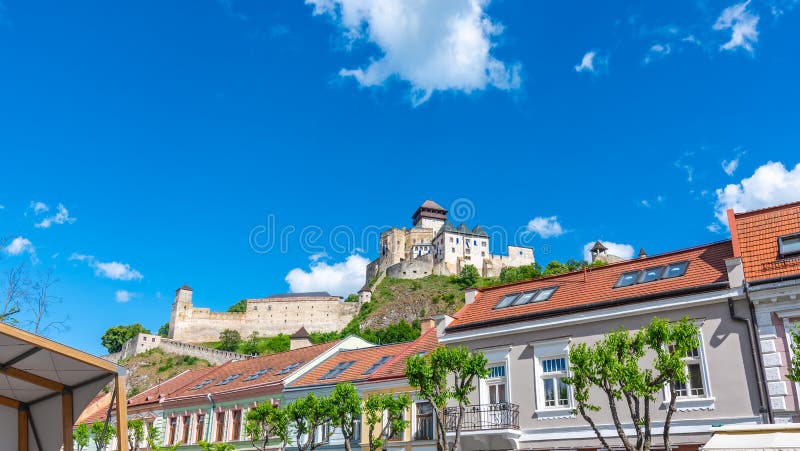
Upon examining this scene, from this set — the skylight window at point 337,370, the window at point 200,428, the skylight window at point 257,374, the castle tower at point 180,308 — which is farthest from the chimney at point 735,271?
the castle tower at point 180,308

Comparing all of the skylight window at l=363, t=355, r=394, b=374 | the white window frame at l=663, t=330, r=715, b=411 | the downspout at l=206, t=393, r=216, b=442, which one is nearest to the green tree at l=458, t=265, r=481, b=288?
the downspout at l=206, t=393, r=216, b=442

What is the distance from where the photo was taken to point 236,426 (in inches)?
1328

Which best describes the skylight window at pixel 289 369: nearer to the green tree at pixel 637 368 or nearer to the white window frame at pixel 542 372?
the white window frame at pixel 542 372


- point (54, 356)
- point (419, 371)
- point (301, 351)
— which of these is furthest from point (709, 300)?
point (301, 351)

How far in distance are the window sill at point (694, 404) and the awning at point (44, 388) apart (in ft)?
45.0

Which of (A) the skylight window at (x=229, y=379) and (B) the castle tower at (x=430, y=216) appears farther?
(B) the castle tower at (x=430, y=216)

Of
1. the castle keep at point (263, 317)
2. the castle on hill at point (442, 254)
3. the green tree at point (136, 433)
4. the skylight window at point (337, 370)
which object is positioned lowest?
the green tree at point (136, 433)

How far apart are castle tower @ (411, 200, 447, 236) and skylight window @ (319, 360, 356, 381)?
11864 centimetres

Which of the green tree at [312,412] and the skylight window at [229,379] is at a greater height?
the skylight window at [229,379]

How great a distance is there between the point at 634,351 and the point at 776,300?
3.96 metres

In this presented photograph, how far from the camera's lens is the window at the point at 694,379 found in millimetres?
18297

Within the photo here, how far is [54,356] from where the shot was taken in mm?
12945

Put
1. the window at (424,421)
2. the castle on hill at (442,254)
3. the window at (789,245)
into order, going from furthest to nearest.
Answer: the castle on hill at (442,254)
the window at (424,421)
the window at (789,245)

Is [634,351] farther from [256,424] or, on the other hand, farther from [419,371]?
[256,424]
